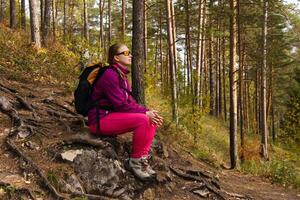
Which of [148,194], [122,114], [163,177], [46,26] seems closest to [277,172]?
[163,177]

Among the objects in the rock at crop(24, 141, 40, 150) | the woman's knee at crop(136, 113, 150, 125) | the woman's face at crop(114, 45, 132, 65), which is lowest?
the rock at crop(24, 141, 40, 150)

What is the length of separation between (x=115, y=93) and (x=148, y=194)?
155 centimetres

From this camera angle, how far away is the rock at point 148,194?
19.3 feet

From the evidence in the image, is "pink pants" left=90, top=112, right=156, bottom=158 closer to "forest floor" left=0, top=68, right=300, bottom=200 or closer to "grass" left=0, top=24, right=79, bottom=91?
"forest floor" left=0, top=68, right=300, bottom=200

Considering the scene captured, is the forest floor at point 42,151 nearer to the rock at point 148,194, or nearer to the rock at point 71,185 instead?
the rock at point 148,194

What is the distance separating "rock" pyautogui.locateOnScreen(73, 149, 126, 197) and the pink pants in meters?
0.35

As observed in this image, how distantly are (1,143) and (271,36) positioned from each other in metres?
21.0

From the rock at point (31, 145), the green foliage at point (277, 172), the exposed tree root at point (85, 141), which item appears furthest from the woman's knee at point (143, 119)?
the green foliage at point (277, 172)

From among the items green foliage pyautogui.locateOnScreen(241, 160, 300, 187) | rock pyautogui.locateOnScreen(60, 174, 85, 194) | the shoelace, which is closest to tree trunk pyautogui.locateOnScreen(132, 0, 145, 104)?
the shoelace

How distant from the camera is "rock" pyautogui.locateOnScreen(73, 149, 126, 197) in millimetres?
5535

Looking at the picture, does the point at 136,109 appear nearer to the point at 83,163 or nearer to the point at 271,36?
the point at 83,163

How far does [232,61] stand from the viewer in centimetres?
1302

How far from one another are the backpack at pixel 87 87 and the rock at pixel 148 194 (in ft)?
4.69

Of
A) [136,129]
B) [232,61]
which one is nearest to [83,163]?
[136,129]
